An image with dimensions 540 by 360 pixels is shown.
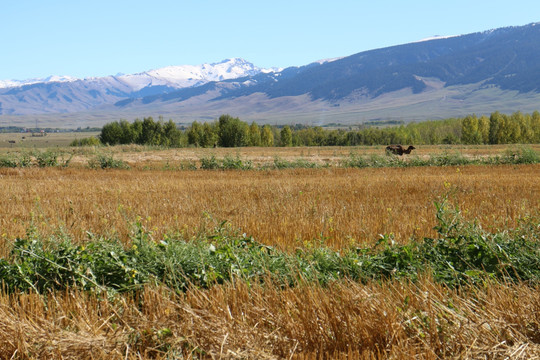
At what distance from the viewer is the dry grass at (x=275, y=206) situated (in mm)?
9008

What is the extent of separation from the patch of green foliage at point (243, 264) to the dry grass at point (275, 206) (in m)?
1.09

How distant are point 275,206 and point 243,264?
6.73 metres

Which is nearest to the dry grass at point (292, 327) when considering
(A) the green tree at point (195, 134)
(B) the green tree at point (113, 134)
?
(A) the green tree at point (195, 134)

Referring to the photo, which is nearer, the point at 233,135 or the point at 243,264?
the point at 243,264

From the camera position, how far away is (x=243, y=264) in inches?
228

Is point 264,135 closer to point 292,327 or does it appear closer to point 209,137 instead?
point 209,137

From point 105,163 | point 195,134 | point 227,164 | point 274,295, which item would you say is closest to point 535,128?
point 195,134

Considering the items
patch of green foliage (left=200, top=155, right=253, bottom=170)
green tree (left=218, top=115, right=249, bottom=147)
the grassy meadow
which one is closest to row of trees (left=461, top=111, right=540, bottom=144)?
green tree (left=218, top=115, right=249, bottom=147)

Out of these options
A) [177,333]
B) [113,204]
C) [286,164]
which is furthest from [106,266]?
[286,164]

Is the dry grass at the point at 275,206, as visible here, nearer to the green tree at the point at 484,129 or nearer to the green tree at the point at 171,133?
the green tree at the point at 171,133

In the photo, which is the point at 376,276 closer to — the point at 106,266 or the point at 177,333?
the point at 177,333

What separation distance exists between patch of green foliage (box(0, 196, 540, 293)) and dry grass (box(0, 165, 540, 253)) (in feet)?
3.59

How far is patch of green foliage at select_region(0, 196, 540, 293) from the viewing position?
18.0ft

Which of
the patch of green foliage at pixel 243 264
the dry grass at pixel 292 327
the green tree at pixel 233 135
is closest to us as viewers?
the dry grass at pixel 292 327
